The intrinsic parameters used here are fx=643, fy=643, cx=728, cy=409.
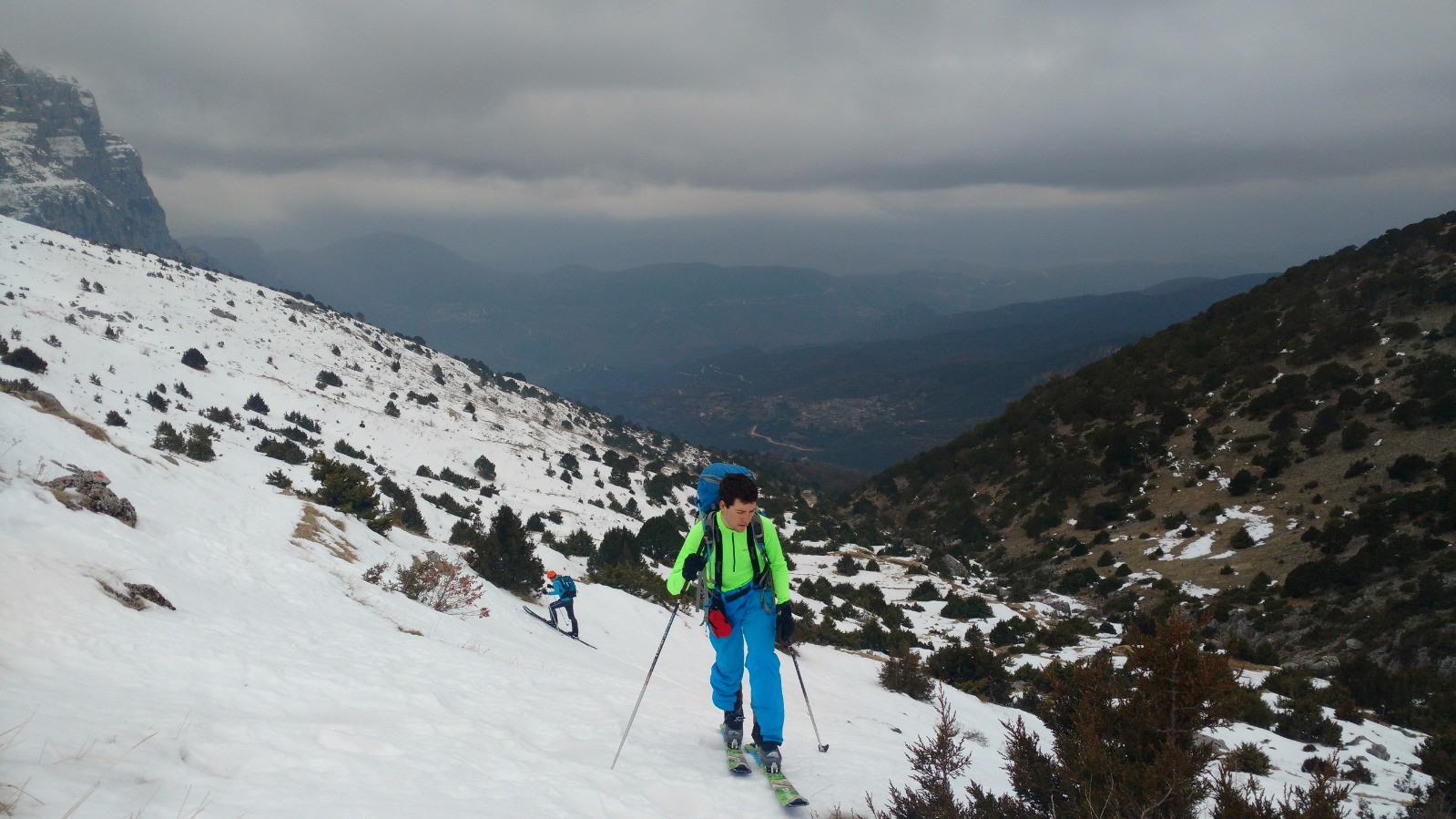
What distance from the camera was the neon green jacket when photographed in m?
4.71

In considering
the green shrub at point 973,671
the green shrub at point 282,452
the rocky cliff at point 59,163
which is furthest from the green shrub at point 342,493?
the rocky cliff at point 59,163

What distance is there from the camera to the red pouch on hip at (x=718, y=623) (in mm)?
4652

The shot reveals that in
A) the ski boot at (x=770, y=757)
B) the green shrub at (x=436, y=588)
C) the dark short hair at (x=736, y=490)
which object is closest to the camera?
the ski boot at (x=770, y=757)

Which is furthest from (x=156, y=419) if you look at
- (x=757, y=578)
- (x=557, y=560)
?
(x=757, y=578)

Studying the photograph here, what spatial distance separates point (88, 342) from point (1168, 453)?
149ft

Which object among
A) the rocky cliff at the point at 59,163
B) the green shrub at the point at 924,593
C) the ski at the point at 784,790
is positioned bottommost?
the green shrub at the point at 924,593

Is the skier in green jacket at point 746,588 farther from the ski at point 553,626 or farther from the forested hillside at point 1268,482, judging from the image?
the ski at point 553,626

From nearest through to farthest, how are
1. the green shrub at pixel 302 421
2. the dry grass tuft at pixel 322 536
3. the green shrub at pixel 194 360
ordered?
the dry grass tuft at pixel 322 536 < the green shrub at pixel 302 421 < the green shrub at pixel 194 360

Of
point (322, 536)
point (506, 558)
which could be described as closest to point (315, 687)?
point (322, 536)

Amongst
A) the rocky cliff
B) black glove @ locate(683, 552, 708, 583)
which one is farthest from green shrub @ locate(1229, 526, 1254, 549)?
the rocky cliff

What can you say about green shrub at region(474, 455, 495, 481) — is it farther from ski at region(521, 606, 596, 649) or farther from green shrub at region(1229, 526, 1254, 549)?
green shrub at region(1229, 526, 1254, 549)

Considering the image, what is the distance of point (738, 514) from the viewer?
15.3ft

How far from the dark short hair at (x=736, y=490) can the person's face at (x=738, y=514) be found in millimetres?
20

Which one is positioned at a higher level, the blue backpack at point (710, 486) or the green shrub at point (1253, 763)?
the blue backpack at point (710, 486)
